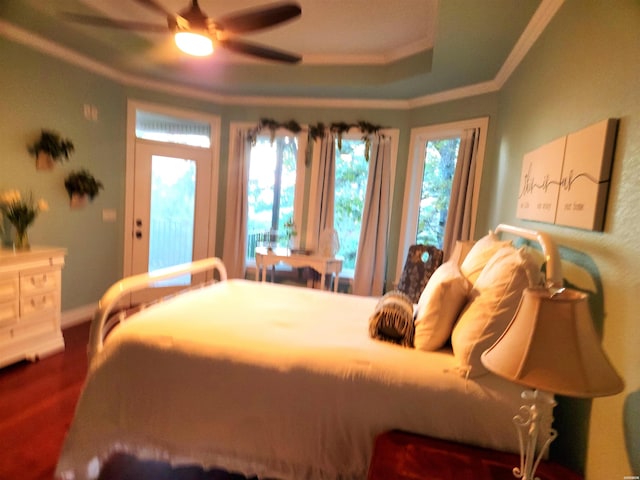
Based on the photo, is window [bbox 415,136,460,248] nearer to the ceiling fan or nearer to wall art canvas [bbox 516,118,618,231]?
wall art canvas [bbox 516,118,618,231]

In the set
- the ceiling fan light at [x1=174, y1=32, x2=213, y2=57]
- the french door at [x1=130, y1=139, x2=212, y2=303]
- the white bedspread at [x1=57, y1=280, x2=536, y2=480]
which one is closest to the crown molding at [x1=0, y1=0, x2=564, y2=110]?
the french door at [x1=130, y1=139, x2=212, y2=303]

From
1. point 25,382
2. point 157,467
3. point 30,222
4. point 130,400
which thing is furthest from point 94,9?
point 157,467

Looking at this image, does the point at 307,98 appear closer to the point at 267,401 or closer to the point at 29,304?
the point at 29,304

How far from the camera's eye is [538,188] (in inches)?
80.0

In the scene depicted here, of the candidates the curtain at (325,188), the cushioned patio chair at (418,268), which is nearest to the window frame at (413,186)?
the cushioned patio chair at (418,268)

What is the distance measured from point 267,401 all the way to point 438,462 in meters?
0.68

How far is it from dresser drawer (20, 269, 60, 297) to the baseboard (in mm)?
807

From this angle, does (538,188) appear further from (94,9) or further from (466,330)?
(94,9)

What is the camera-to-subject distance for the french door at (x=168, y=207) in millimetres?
4484

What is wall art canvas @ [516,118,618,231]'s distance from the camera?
133 cm

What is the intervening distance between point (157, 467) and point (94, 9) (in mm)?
3329

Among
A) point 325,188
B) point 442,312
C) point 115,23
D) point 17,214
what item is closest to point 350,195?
point 325,188

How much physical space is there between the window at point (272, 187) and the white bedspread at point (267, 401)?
306cm

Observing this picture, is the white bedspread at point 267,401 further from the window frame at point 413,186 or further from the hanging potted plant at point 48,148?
the window frame at point 413,186
